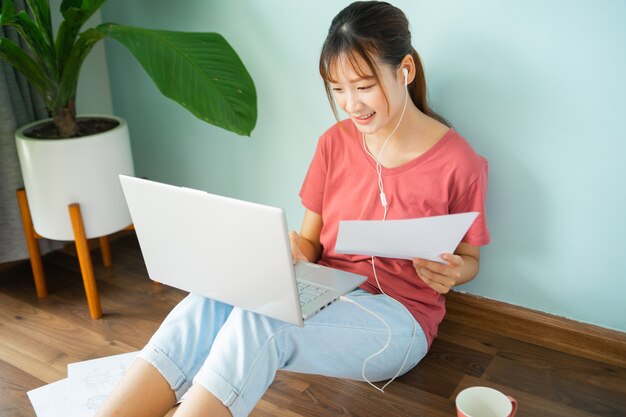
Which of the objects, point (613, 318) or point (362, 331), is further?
point (613, 318)

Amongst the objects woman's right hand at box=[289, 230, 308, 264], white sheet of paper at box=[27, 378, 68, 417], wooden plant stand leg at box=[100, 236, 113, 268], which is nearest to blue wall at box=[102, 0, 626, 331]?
woman's right hand at box=[289, 230, 308, 264]

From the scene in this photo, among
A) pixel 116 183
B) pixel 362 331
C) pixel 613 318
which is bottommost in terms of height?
pixel 613 318

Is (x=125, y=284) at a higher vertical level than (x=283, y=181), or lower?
lower

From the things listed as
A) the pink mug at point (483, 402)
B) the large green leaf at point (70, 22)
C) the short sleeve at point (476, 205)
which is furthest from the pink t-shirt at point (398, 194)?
the large green leaf at point (70, 22)

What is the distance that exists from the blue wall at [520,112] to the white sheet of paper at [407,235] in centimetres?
36

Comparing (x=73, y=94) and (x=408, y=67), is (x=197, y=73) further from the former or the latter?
(x=408, y=67)

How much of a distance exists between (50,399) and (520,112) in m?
1.23

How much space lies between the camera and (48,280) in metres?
2.06

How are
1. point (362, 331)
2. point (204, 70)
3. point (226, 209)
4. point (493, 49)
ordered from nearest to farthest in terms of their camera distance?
point (226, 209), point (362, 331), point (493, 49), point (204, 70)

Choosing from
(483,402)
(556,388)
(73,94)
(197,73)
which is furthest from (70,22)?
(556,388)

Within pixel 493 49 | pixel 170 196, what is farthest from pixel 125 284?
pixel 493 49

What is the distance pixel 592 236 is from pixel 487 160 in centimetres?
28

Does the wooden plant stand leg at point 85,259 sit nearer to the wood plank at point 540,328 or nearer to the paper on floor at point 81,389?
the paper on floor at point 81,389

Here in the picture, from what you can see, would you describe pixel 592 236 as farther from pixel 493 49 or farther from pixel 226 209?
pixel 226 209
